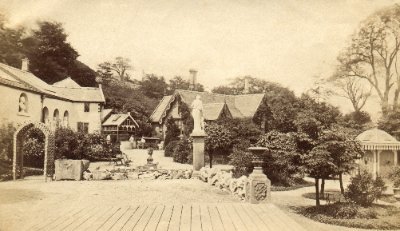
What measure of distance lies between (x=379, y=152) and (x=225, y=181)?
4268 millimetres

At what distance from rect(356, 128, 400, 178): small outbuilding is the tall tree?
2042mm

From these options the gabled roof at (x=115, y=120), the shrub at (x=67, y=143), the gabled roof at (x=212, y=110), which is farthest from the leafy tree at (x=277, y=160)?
the shrub at (x=67, y=143)

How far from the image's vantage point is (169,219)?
13.9 feet

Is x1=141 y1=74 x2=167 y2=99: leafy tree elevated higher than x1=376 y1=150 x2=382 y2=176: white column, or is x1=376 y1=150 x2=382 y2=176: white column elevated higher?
x1=141 y1=74 x2=167 y2=99: leafy tree

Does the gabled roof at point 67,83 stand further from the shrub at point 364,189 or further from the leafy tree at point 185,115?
the leafy tree at point 185,115

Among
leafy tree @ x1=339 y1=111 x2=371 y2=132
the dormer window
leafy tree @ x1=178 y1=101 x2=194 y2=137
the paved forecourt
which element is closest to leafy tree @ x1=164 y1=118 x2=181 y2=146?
leafy tree @ x1=178 y1=101 x2=194 y2=137

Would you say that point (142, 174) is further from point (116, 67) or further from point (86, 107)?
point (116, 67)

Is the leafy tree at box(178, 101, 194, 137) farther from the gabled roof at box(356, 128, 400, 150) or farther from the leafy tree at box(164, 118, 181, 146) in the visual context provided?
the gabled roof at box(356, 128, 400, 150)

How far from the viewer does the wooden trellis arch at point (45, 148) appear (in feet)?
22.8

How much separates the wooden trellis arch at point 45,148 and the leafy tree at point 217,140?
568 centimetres

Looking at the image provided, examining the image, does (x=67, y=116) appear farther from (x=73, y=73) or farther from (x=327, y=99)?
(x=327, y=99)

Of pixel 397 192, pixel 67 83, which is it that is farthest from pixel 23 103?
pixel 397 192

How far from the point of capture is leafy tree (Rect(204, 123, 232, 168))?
1354cm

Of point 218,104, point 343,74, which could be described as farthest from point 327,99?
point 218,104
